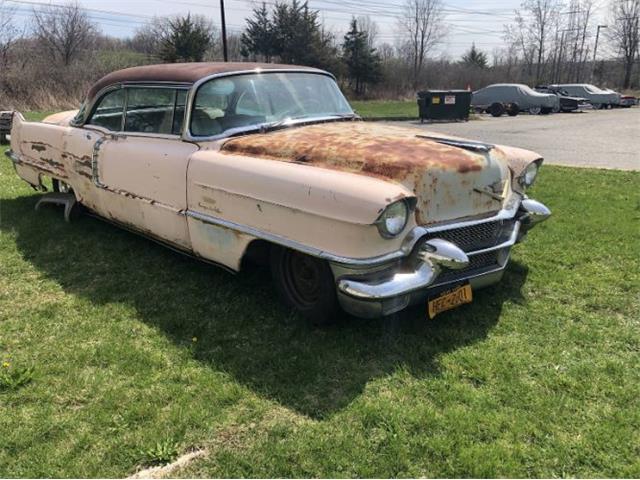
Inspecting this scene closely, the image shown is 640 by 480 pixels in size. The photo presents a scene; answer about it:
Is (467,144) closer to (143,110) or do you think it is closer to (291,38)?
(143,110)

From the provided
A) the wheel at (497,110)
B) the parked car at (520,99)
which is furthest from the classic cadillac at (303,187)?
the parked car at (520,99)

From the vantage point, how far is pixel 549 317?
3.67 m

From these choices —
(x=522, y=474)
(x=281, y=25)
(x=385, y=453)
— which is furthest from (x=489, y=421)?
(x=281, y=25)

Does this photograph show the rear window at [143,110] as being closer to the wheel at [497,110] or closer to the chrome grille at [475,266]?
the chrome grille at [475,266]

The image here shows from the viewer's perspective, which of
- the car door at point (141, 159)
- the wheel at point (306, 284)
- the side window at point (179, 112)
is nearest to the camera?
the wheel at point (306, 284)

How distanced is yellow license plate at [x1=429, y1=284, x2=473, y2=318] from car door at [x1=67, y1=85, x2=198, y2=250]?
1862 mm

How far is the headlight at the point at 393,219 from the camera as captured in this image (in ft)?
9.71

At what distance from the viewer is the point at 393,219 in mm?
3014

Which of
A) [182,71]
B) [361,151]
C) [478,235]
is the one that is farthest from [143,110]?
[478,235]

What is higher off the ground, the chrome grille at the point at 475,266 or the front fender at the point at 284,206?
the front fender at the point at 284,206

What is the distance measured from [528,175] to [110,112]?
12.3 ft

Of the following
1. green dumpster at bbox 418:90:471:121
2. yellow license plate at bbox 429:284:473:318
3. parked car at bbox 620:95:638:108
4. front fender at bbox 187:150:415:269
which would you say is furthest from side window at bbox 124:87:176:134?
parked car at bbox 620:95:638:108

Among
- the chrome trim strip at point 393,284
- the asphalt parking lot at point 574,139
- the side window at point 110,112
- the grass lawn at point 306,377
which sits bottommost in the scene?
the grass lawn at point 306,377

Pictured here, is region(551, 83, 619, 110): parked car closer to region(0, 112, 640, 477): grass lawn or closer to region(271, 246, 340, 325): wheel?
region(0, 112, 640, 477): grass lawn
